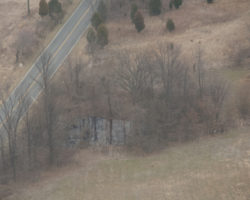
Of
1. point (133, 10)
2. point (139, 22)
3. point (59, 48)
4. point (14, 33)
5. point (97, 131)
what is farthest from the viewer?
point (14, 33)

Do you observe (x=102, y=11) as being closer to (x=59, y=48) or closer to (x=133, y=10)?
(x=133, y=10)

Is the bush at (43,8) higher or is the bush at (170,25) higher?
the bush at (43,8)

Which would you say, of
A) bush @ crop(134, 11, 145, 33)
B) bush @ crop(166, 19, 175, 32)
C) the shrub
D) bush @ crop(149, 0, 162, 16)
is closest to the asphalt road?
the shrub

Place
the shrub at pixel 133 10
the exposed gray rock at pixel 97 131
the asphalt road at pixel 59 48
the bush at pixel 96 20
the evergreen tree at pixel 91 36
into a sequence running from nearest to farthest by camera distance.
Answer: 1. the exposed gray rock at pixel 97 131
2. the asphalt road at pixel 59 48
3. the evergreen tree at pixel 91 36
4. the bush at pixel 96 20
5. the shrub at pixel 133 10

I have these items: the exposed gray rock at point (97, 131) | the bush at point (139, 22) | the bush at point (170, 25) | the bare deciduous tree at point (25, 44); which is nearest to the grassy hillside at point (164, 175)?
the exposed gray rock at point (97, 131)

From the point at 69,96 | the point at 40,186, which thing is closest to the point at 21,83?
the point at 69,96

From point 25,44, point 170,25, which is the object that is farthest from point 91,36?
point 170,25

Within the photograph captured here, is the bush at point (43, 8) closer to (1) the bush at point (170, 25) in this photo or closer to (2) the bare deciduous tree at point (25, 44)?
(2) the bare deciduous tree at point (25, 44)

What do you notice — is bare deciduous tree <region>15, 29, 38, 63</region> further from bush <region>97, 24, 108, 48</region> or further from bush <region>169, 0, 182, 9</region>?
bush <region>169, 0, 182, 9</region>
